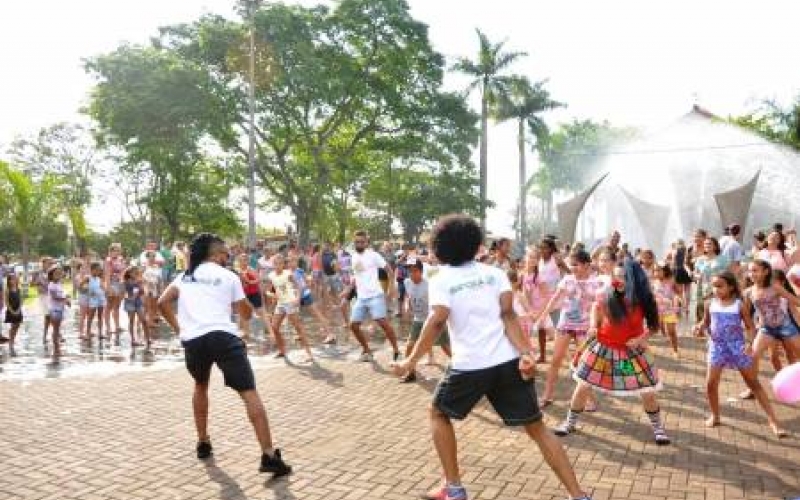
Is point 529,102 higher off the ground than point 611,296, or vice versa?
point 529,102

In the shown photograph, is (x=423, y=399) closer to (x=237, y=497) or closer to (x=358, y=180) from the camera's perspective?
(x=237, y=497)

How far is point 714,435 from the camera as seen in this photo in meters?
5.88

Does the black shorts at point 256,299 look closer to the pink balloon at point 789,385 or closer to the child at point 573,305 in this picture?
the child at point 573,305

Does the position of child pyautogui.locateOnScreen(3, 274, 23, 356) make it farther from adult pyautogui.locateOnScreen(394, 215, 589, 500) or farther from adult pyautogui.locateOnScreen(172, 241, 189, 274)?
adult pyautogui.locateOnScreen(394, 215, 589, 500)

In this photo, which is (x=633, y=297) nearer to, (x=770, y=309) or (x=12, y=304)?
(x=770, y=309)

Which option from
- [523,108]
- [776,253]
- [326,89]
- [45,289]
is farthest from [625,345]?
[523,108]

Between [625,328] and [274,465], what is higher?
[625,328]

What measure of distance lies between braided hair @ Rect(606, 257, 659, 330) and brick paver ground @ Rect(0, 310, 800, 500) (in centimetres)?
109

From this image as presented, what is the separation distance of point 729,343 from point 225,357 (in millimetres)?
4259

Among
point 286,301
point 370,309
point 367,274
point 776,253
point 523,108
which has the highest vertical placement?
point 523,108

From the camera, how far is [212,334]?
522 cm

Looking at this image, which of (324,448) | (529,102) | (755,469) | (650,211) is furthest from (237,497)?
(529,102)

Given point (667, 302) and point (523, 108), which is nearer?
point (667, 302)

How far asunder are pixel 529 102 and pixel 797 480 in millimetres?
38826
